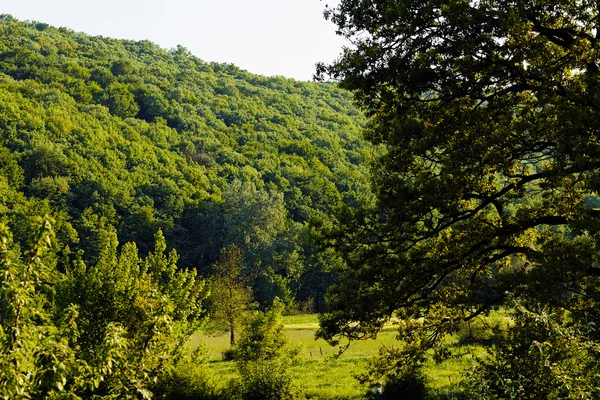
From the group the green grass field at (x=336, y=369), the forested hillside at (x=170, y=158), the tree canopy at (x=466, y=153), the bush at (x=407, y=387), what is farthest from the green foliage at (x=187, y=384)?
the forested hillside at (x=170, y=158)

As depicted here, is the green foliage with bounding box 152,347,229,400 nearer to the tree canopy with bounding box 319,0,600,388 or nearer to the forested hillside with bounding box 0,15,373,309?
the tree canopy with bounding box 319,0,600,388

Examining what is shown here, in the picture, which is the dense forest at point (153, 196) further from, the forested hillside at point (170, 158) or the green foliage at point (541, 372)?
the green foliage at point (541, 372)

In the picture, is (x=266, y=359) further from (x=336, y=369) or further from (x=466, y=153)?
(x=466, y=153)

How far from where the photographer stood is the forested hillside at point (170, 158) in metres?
80.2

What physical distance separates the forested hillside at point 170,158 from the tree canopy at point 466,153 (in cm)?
5034

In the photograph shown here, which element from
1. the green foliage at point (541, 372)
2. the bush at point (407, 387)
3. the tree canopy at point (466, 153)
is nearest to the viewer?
the green foliage at point (541, 372)

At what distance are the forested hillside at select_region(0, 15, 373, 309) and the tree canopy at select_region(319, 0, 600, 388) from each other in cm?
5034

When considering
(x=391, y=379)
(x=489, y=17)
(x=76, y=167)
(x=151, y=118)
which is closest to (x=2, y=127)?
(x=76, y=167)

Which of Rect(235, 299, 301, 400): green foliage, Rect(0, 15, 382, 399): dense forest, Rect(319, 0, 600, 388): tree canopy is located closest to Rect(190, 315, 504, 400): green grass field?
Rect(235, 299, 301, 400): green foliage

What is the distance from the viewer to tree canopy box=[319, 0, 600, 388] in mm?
9508

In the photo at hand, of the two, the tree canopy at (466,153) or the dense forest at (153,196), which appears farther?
the dense forest at (153,196)

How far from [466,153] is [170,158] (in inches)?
3914

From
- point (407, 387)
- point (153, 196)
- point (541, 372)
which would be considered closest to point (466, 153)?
point (541, 372)

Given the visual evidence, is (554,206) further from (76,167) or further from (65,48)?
(65,48)
